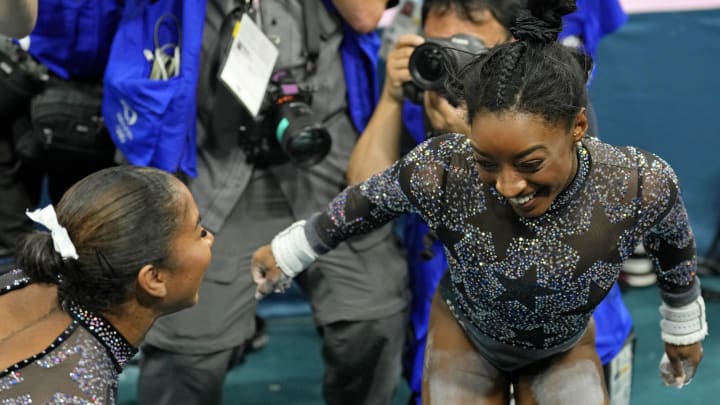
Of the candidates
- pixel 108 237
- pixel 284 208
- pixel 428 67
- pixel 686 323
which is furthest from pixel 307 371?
pixel 108 237

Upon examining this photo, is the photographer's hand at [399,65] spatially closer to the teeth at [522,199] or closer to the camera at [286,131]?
the camera at [286,131]

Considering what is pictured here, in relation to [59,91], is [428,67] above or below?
above

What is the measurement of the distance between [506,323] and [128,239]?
2.52 ft

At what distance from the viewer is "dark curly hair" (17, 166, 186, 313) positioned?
5.94 feet

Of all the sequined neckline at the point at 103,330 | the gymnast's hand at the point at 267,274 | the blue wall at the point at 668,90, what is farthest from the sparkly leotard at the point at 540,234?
the blue wall at the point at 668,90

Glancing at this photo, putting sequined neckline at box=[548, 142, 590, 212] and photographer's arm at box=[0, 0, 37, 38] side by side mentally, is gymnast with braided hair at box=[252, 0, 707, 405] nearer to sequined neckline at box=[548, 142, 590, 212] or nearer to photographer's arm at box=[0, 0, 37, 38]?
sequined neckline at box=[548, 142, 590, 212]

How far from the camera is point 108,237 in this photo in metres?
1.81

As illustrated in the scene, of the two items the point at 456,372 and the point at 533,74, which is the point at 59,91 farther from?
the point at 533,74

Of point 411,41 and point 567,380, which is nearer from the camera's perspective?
point 567,380

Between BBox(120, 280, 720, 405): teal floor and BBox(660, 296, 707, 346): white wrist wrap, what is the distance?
2.86ft

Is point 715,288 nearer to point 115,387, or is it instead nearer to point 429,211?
point 429,211

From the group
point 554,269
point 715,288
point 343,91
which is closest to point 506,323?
point 554,269

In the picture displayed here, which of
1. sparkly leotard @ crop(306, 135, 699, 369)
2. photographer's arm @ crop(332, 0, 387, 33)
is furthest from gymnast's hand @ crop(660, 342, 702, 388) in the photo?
photographer's arm @ crop(332, 0, 387, 33)

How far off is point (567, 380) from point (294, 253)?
A: 65 cm
